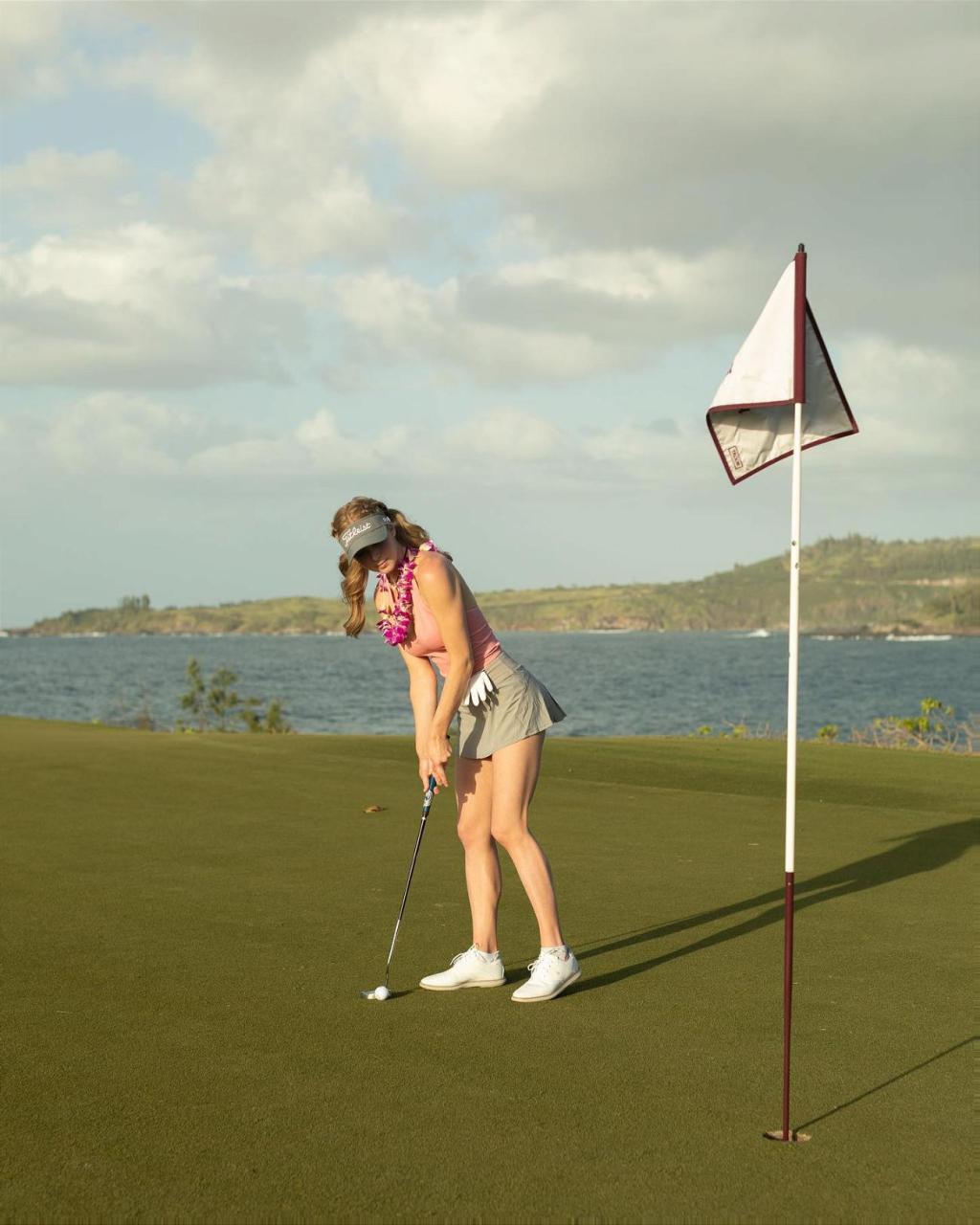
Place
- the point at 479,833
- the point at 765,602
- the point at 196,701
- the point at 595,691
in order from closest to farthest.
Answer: the point at 479,833 < the point at 196,701 < the point at 595,691 < the point at 765,602

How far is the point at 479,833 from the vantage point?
5.84 metres

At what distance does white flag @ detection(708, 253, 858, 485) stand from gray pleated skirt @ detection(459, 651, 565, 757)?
1374 mm

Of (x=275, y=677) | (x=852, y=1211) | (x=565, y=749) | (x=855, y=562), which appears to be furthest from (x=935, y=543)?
(x=852, y=1211)

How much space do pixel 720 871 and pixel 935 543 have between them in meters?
188

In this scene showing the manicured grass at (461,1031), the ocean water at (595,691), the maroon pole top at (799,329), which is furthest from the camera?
the ocean water at (595,691)

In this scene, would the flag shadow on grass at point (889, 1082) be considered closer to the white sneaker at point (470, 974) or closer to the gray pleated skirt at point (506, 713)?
the white sneaker at point (470, 974)

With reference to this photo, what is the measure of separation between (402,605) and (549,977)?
164 cm

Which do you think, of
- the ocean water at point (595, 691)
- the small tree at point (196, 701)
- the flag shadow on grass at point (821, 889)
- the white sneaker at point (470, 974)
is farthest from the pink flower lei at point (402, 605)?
the ocean water at point (595, 691)

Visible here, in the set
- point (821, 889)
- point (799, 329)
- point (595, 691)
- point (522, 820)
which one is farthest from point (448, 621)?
point (595, 691)

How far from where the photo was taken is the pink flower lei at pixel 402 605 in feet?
18.4

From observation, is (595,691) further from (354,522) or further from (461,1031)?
(461,1031)

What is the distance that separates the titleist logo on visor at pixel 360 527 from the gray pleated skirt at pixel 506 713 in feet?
2.64

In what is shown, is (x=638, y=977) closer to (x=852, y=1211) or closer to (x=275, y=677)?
Result: (x=852, y=1211)

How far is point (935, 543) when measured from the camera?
610 ft
